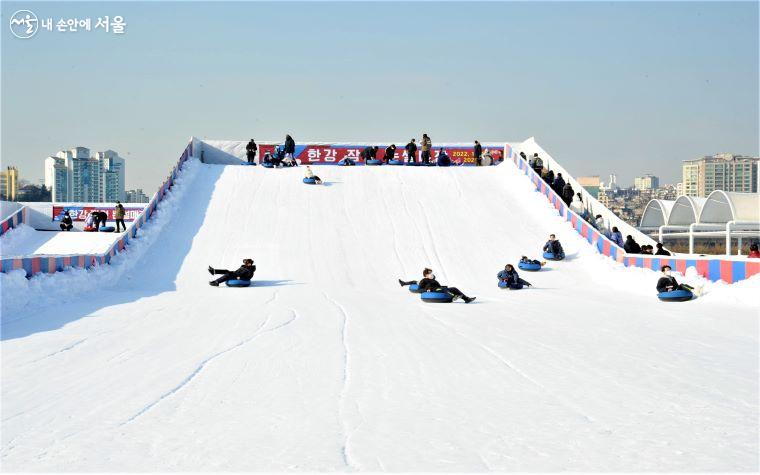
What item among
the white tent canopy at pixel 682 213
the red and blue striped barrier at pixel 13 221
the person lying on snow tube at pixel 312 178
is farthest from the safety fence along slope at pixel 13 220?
the white tent canopy at pixel 682 213

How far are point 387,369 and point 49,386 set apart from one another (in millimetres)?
3065

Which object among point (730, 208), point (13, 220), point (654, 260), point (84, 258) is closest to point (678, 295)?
point (654, 260)

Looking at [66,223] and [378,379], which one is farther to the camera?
[66,223]

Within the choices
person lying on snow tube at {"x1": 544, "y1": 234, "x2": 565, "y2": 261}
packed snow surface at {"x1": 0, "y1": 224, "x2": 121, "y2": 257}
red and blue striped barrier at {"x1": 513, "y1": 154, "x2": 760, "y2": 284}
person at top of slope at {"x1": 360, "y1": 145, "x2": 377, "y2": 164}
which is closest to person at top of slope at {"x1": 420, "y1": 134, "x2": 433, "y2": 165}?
person at top of slope at {"x1": 360, "y1": 145, "x2": 377, "y2": 164}

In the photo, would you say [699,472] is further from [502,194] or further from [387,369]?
[502,194]

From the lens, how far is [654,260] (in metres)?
18.5

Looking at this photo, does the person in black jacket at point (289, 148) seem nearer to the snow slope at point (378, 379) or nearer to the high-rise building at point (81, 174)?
the snow slope at point (378, 379)

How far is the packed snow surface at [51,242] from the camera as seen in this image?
25.8 metres

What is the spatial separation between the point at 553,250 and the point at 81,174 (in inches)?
3773

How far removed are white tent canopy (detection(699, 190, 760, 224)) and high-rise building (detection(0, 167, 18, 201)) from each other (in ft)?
386

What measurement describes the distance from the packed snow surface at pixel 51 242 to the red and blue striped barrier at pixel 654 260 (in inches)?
573

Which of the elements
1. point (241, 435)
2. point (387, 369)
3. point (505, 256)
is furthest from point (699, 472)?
point (505, 256)

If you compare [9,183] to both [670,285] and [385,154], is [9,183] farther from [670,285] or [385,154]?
[670,285]

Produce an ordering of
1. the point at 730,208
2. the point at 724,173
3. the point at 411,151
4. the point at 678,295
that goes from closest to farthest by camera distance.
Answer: the point at 678,295 → the point at 730,208 → the point at 411,151 → the point at 724,173
